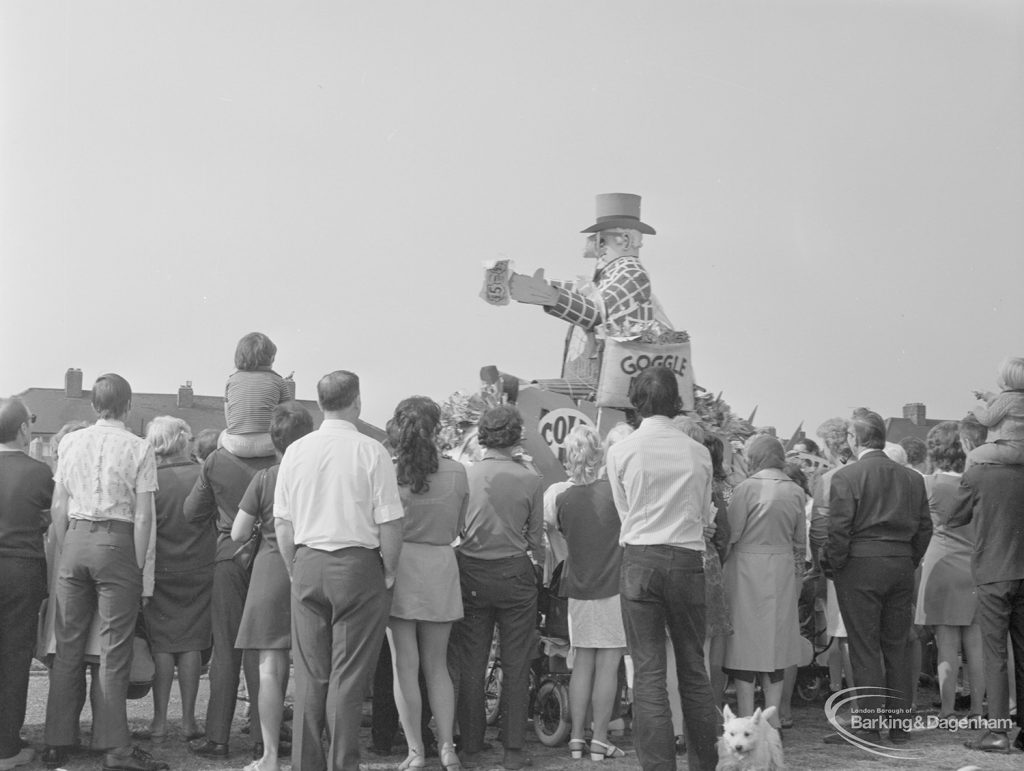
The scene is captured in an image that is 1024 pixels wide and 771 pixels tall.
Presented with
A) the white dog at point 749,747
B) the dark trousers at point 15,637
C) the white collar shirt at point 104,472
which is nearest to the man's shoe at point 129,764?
the dark trousers at point 15,637

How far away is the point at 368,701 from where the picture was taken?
7992 mm

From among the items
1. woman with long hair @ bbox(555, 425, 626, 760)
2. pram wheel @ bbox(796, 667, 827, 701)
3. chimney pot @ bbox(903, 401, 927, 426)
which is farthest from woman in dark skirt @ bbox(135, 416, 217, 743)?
chimney pot @ bbox(903, 401, 927, 426)

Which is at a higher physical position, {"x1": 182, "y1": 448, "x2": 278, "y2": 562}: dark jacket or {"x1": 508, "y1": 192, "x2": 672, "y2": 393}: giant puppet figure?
{"x1": 508, "y1": 192, "x2": 672, "y2": 393}: giant puppet figure

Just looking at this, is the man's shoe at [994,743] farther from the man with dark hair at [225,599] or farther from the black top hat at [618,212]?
the black top hat at [618,212]

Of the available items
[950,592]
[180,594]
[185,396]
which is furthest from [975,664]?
[185,396]

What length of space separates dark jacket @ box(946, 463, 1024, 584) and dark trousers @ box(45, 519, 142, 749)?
4725mm

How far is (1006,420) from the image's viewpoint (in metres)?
6.87

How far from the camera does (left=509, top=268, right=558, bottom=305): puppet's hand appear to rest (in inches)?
378

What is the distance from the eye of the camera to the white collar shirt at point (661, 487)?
5.48m

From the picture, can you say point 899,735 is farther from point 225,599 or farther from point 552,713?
point 225,599

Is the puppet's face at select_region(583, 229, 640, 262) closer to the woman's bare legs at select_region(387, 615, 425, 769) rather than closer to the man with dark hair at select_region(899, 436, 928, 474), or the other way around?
the man with dark hair at select_region(899, 436, 928, 474)

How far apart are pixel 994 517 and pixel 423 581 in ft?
10.9

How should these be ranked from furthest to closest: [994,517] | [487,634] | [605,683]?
[994,517] < [605,683] < [487,634]

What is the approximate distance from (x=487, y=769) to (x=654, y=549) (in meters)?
1.66
